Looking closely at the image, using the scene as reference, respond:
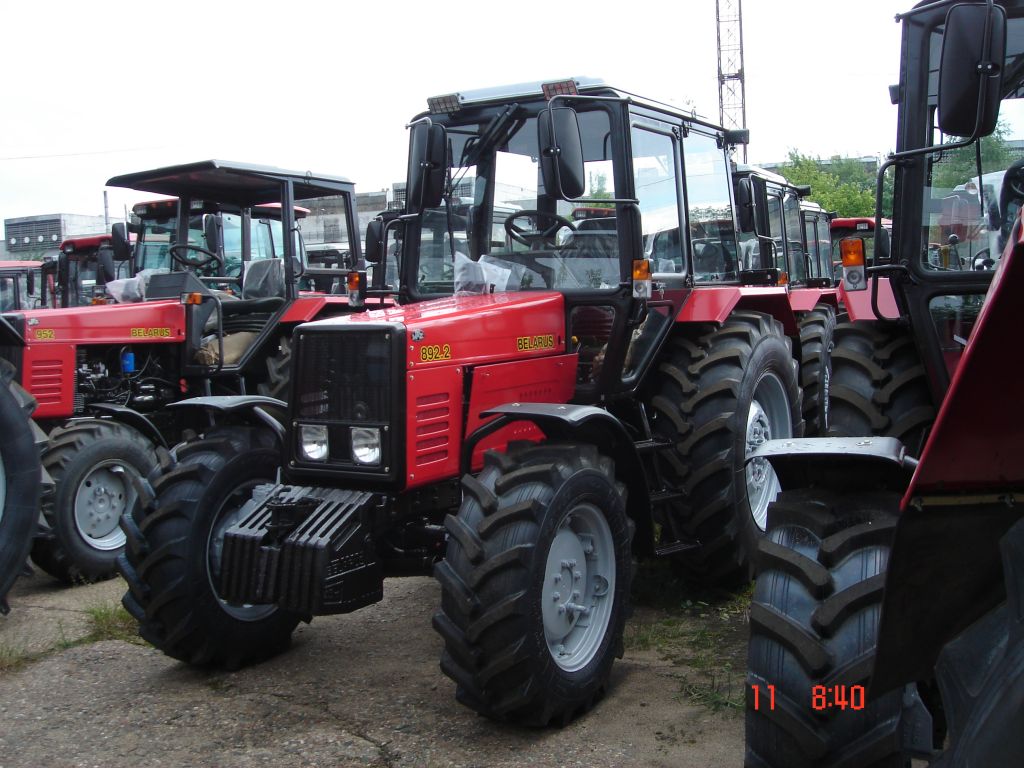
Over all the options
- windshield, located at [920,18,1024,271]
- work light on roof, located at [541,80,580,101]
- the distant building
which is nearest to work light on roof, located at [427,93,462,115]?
work light on roof, located at [541,80,580,101]

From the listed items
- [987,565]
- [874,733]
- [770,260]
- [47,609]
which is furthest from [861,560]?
A: [770,260]

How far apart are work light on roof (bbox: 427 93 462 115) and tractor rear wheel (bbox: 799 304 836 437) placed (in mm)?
3818

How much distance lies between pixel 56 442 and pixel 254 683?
9.34ft

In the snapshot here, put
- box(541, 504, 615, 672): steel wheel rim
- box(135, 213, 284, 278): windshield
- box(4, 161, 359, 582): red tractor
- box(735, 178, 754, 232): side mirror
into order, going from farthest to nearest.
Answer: box(135, 213, 284, 278): windshield < box(735, 178, 754, 232): side mirror < box(4, 161, 359, 582): red tractor < box(541, 504, 615, 672): steel wheel rim

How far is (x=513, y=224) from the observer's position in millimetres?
5207

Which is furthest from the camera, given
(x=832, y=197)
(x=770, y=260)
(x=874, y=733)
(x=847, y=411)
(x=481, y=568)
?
(x=832, y=197)

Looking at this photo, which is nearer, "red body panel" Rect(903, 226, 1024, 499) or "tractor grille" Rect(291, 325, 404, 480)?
"red body panel" Rect(903, 226, 1024, 499)

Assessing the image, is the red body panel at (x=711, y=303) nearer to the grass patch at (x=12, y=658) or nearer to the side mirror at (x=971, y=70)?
the side mirror at (x=971, y=70)

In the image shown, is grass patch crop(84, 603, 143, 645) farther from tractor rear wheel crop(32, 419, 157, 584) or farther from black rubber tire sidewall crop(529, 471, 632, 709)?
black rubber tire sidewall crop(529, 471, 632, 709)

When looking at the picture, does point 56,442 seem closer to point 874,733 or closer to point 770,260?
Answer: point 874,733

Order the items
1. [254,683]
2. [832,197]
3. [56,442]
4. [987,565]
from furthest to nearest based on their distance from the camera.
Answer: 1. [832,197]
2. [56,442]
3. [254,683]
4. [987,565]

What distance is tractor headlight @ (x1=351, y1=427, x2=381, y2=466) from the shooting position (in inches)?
163

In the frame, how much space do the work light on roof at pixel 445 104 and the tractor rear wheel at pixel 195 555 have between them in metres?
2.04

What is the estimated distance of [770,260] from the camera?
10.5 meters
